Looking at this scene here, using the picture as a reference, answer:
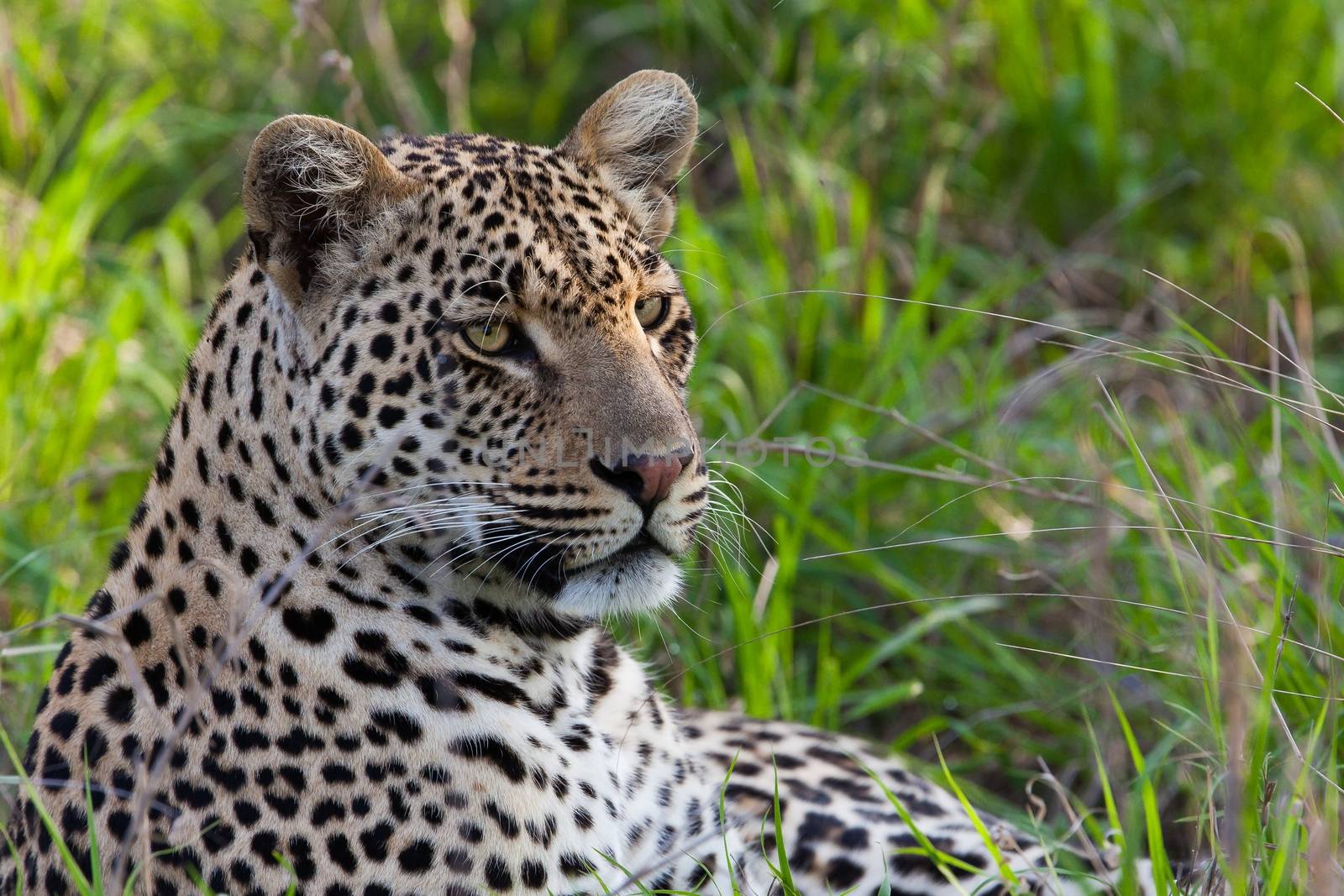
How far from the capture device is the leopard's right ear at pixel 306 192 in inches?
131

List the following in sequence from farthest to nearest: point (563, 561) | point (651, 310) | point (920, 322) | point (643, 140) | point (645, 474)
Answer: point (920, 322), point (643, 140), point (651, 310), point (563, 561), point (645, 474)

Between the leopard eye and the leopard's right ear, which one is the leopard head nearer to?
the leopard's right ear

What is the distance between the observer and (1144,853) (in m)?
4.52

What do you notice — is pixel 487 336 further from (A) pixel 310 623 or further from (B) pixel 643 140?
(B) pixel 643 140

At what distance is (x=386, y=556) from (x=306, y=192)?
804mm

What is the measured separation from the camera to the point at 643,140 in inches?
159

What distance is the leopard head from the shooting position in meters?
3.33

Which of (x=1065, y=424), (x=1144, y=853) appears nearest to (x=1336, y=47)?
(x=1065, y=424)

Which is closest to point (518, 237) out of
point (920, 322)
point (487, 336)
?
point (487, 336)

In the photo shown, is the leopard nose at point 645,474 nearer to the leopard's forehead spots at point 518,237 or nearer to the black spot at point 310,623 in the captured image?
the leopard's forehead spots at point 518,237

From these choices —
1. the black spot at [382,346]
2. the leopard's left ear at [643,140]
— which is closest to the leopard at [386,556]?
the black spot at [382,346]

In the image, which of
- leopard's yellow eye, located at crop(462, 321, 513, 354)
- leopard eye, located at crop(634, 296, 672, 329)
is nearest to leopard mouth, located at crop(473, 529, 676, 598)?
leopard's yellow eye, located at crop(462, 321, 513, 354)

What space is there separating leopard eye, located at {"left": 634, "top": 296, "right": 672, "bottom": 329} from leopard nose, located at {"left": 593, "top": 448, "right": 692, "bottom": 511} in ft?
1.54

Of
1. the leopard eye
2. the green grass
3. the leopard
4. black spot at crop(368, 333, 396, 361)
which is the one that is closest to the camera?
the leopard
